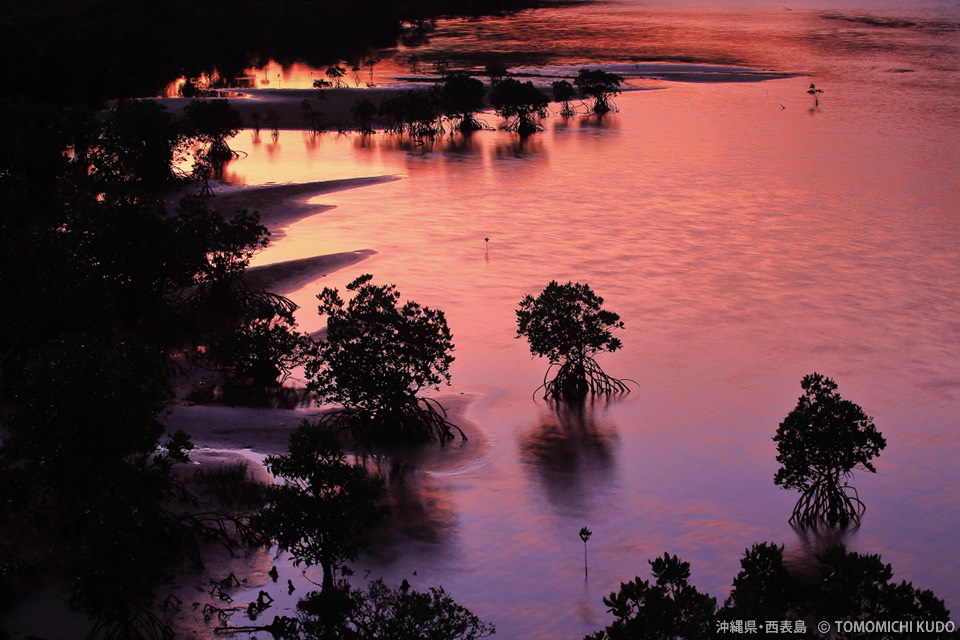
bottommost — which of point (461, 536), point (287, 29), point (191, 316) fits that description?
point (461, 536)

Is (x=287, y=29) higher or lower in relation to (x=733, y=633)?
higher

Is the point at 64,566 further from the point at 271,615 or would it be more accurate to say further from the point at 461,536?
the point at 461,536

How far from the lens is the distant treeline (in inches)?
2459

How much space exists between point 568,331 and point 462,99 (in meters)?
40.2

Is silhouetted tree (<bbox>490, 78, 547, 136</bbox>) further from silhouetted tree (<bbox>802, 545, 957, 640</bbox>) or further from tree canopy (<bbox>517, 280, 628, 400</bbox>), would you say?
silhouetted tree (<bbox>802, 545, 957, 640</bbox>)

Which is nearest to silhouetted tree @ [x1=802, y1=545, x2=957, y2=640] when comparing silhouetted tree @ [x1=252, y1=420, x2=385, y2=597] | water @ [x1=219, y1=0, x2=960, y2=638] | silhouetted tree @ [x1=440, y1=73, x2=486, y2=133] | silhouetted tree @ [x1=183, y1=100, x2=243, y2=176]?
water @ [x1=219, y1=0, x2=960, y2=638]

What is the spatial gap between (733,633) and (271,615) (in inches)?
315

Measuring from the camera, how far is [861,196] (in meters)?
46.0

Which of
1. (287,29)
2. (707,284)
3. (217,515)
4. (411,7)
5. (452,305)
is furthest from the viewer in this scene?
(411,7)

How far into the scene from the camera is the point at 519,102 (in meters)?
60.8

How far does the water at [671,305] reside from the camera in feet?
A: 60.5

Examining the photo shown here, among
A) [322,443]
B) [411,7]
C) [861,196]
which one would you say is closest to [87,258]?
[322,443]

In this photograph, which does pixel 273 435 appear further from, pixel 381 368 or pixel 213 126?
pixel 213 126

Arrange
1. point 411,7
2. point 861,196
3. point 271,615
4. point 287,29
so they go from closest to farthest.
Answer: point 271,615 → point 861,196 → point 287,29 → point 411,7
